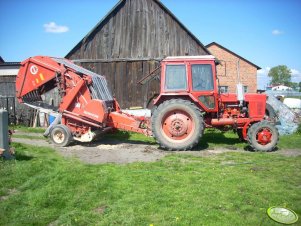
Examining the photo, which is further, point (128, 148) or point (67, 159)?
point (128, 148)

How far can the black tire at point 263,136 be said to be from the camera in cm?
894

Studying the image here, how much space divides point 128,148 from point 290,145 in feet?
15.9

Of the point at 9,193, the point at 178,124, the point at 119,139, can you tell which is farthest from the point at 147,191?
the point at 119,139

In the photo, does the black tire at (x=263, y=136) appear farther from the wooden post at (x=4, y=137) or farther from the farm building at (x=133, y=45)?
the farm building at (x=133, y=45)

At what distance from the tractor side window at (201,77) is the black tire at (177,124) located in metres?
0.57

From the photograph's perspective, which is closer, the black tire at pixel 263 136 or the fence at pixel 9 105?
the black tire at pixel 263 136

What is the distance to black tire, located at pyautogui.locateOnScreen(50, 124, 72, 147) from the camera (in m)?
9.78

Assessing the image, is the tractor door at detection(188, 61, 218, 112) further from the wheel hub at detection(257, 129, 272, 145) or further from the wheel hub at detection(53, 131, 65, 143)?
the wheel hub at detection(53, 131, 65, 143)

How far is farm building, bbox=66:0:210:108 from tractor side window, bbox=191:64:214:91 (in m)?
5.92

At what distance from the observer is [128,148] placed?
981 cm

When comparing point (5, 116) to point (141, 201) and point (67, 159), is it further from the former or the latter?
point (141, 201)

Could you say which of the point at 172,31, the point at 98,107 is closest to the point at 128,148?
the point at 98,107

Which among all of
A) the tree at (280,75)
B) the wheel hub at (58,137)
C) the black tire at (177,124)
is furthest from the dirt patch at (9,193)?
the tree at (280,75)

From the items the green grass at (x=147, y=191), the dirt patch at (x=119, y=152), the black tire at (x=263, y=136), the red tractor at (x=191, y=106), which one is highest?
the red tractor at (x=191, y=106)
